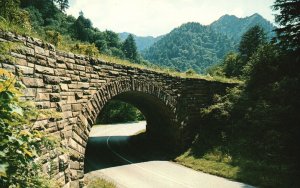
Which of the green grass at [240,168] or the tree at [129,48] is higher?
the tree at [129,48]

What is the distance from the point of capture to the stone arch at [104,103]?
10.7 m

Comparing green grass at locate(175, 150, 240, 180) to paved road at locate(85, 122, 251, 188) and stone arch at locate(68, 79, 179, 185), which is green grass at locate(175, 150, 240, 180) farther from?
stone arch at locate(68, 79, 179, 185)

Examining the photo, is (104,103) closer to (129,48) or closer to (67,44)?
(67,44)

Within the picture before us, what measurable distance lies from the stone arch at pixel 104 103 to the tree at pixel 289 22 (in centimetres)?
788

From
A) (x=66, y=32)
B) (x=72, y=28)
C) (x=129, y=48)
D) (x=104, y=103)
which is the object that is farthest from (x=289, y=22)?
(x=129, y=48)

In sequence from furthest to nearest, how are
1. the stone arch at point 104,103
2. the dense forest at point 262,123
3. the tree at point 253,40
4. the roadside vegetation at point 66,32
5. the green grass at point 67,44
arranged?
1. the tree at point 253,40
2. the dense forest at point 262,123
3. the stone arch at point 104,103
4. the roadside vegetation at point 66,32
5. the green grass at point 67,44

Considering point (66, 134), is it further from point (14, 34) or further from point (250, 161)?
point (250, 161)

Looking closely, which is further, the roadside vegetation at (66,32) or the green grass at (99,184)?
the green grass at (99,184)

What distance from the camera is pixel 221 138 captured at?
18.5 meters

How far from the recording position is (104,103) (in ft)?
42.5

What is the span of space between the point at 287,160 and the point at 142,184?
290 inches

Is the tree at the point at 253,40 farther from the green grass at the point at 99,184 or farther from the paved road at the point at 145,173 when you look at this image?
the green grass at the point at 99,184

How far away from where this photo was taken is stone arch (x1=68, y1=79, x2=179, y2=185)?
1070 cm

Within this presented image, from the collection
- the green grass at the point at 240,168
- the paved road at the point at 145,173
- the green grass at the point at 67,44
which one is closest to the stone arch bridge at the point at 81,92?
the green grass at the point at 67,44
